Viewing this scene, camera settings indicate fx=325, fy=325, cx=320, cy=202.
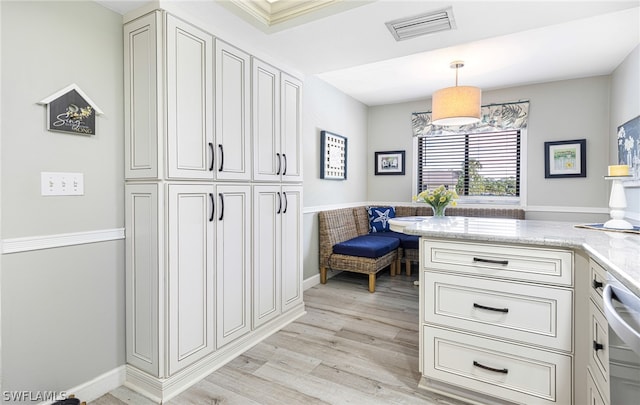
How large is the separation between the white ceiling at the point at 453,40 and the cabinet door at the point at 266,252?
1134 millimetres

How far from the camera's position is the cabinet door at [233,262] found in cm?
216

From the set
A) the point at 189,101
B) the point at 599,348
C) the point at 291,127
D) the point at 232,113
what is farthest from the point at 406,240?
the point at 189,101

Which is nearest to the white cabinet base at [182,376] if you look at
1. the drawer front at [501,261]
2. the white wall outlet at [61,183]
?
the white wall outlet at [61,183]

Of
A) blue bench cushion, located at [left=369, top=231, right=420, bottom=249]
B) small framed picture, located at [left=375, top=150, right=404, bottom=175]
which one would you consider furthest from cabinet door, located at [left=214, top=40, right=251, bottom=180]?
small framed picture, located at [left=375, top=150, right=404, bottom=175]

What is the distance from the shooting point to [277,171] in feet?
8.83

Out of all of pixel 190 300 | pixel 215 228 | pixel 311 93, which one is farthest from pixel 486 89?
pixel 190 300

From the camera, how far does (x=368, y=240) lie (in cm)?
408

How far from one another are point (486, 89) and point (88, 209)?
473cm

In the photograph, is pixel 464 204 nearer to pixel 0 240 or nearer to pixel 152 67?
pixel 152 67

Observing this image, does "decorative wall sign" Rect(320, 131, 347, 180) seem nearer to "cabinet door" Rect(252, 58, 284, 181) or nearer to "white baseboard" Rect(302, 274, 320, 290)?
"white baseboard" Rect(302, 274, 320, 290)

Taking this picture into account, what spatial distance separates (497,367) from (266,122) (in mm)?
2184

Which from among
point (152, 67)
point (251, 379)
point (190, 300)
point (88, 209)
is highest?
point (152, 67)

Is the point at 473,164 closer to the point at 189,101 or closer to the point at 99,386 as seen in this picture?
the point at 189,101

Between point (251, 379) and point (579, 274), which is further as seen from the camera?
point (251, 379)
